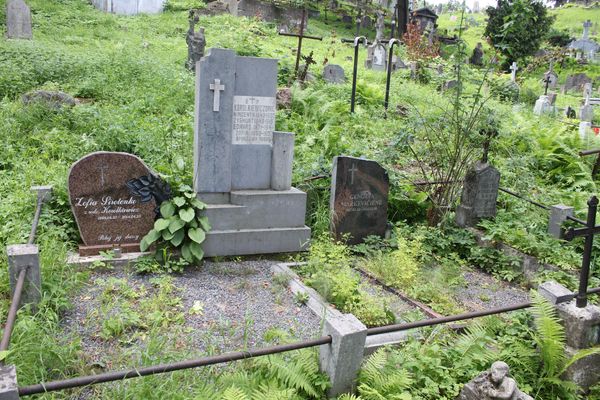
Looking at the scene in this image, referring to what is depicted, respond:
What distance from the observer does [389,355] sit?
4102 mm

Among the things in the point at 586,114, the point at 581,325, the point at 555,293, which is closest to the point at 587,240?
the point at 555,293

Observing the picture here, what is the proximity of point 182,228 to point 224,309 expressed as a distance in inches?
49.8

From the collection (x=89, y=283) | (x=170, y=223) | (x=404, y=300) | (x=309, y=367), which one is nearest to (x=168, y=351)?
(x=309, y=367)

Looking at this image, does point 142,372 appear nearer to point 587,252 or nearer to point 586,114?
point 587,252

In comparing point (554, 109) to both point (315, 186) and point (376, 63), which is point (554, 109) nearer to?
point (376, 63)

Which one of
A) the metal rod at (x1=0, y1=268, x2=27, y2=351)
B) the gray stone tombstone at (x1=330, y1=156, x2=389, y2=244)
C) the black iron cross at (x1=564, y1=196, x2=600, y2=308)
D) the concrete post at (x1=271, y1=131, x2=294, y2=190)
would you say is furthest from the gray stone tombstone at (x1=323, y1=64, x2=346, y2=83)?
the metal rod at (x1=0, y1=268, x2=27, y2=351)

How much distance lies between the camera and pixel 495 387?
3.42 metres

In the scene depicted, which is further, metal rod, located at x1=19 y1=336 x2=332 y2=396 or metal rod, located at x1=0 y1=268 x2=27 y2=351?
metal rod, located at x1=0 y1=268 x2=27 y2=351

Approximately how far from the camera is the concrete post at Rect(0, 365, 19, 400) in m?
2.59

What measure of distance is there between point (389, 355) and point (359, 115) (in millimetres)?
8812

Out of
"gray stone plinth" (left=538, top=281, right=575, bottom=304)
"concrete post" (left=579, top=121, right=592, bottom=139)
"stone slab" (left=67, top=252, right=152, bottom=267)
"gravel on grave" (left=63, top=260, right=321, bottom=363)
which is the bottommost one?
"gravel on grave" (left=63, top=260, right=321, bottom=363)

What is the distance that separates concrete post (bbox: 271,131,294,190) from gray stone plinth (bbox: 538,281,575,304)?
343cm

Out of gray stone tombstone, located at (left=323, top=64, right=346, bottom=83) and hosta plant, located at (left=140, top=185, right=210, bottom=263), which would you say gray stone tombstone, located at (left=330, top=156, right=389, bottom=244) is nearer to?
hosta plant, located at (left=140, top=185, right=210, bottom=263)

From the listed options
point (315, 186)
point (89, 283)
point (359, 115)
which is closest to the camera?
point (89, 283)
